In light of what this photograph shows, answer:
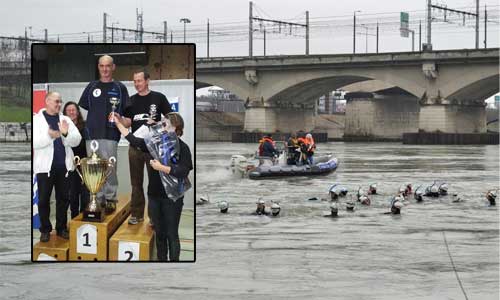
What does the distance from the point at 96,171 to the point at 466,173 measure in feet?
104

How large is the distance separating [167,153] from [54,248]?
3.39 ft

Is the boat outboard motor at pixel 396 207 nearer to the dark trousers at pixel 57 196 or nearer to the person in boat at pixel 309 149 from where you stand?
the dark trousers at pixel 57 196

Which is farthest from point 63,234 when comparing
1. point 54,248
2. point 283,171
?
point 283,171

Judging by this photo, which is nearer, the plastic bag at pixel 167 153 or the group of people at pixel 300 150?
the plastic bag at pixel 167 153

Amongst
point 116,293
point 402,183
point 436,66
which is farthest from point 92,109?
point 436,66

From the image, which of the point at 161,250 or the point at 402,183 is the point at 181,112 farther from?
the point at 402,183

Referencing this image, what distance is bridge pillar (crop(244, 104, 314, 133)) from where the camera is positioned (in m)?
83.2

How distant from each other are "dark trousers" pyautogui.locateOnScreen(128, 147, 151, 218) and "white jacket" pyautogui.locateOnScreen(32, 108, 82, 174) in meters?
0.40

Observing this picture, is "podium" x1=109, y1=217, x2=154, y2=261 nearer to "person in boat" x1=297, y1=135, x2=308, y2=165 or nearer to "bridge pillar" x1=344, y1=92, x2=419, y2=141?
"person in boat" x1=297, y1=135, x2=308, y2=165

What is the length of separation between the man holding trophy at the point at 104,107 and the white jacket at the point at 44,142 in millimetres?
100

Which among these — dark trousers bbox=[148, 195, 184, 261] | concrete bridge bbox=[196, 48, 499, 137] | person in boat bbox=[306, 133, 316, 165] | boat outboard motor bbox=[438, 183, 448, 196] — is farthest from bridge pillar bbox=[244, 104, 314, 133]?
dark trousers bbox=[148, 195, 184, 261]

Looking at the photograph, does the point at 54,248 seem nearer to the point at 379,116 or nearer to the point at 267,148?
the point at 267,148

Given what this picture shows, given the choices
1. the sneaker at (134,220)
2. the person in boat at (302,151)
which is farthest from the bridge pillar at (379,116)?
the sneaker at (134,220)

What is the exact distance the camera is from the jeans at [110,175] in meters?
6.12
